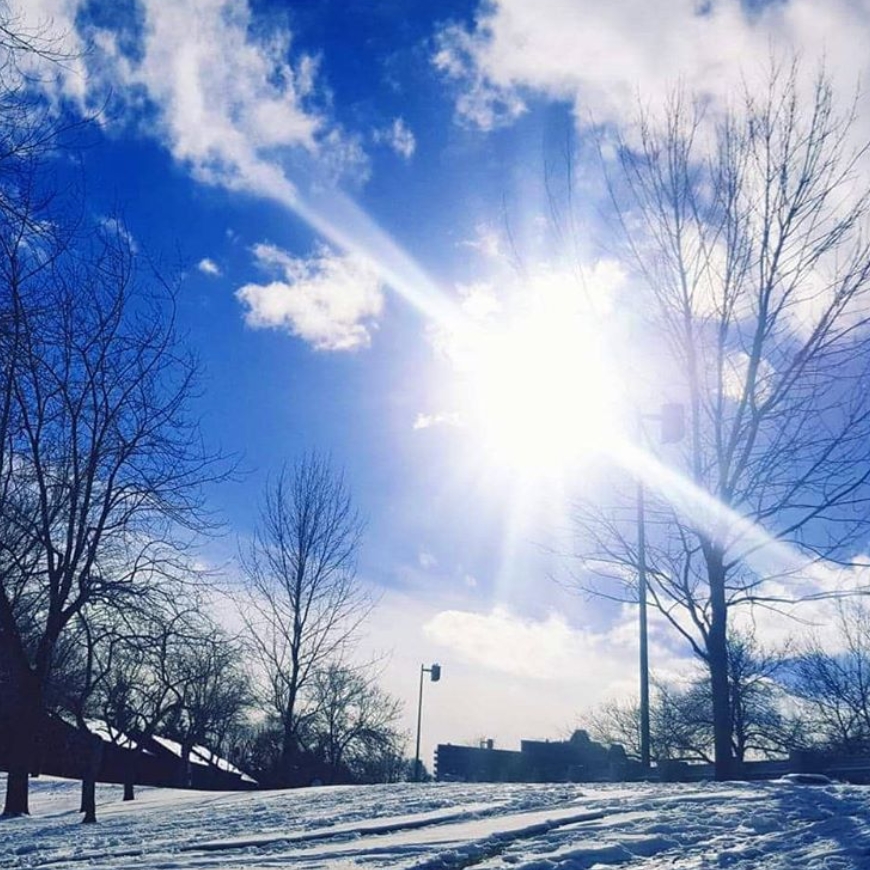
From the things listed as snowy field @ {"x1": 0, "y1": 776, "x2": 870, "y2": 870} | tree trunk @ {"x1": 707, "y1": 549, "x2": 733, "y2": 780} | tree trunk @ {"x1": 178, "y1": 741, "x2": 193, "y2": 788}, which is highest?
tree trunk @ {"x1": 707, "y1": 549, "x2": 733, "y2": 780}

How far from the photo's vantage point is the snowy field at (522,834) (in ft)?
16.3

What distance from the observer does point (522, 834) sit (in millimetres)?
5980

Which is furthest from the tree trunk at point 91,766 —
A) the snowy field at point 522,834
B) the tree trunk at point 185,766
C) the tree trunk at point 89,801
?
the tree trunk at point 185,766

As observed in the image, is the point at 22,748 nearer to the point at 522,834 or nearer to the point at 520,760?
the point at 522,834

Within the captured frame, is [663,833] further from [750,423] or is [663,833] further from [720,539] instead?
[750,423]

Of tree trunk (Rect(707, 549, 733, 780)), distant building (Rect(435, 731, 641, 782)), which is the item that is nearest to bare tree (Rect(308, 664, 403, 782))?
distant building (Rect(435, 731, 641, 782))

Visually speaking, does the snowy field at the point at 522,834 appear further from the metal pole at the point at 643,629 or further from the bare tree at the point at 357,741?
the bare tree at the point at 357,741

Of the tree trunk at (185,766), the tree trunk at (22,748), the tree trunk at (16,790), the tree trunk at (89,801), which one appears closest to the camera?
the tree trunk at (89,801)

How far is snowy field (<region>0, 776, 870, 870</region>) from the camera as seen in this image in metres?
4.97

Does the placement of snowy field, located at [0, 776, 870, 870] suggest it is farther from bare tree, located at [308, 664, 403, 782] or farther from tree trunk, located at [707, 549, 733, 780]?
bare tree, located at [308, 664, 403, 782]

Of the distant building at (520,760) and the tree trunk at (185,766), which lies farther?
the distant building at (520,760)

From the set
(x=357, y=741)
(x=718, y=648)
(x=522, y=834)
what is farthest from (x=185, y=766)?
(x=522, y=834)

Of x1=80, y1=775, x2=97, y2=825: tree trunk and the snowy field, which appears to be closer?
the snowy field

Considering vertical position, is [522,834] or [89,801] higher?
[522,834]
